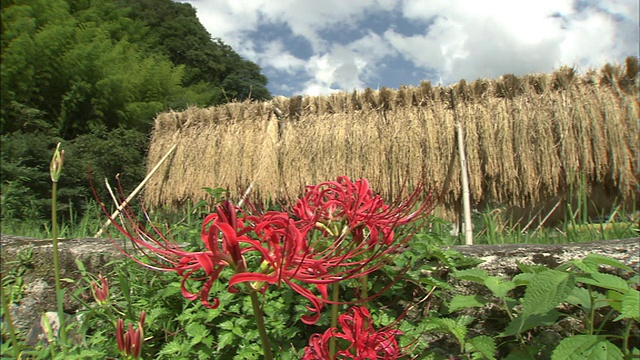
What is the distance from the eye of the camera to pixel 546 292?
2.87 feet

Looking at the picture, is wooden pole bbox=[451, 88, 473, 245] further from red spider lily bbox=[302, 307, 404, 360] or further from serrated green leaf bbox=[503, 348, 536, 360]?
red spider lily bbox=[302, 307, 404, 360]

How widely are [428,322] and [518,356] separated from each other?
0.82 feet

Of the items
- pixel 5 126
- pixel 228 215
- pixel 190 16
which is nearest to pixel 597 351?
pixel 228 215

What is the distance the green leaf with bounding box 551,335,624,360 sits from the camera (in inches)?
A: 32.9

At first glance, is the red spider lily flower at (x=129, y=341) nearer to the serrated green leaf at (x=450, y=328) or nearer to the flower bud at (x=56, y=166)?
the flower bud at (x=56, y=166)

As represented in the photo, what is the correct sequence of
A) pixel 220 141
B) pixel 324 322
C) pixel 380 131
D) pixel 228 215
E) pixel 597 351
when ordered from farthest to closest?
1. pixel 220 141
2. pixel 380 131
3. pixel 324 322
4. pixel 597 351
5. pixel 228 215

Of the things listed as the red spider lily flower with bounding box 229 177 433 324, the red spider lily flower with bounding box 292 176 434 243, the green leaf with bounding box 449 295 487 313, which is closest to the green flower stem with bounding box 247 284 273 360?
the red spider lily flower with bounding box 229 177 433 324

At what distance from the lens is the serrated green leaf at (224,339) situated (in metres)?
1.27

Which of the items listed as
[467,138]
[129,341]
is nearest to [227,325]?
[129,341]

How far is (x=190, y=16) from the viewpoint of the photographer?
81.3 ft

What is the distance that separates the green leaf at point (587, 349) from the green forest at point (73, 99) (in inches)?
248

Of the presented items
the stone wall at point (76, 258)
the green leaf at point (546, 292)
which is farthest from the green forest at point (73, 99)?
the green leaf at point (546, 292)

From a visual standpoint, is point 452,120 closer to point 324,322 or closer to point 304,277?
point 324,322

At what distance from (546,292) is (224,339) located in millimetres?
936
